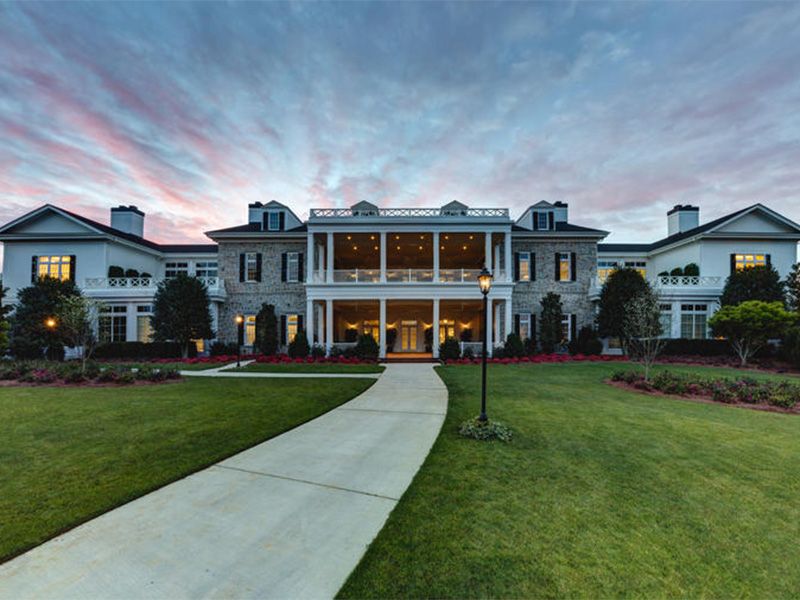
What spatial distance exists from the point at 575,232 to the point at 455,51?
1448 centimetres

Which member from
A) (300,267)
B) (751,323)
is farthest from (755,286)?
(300,267)

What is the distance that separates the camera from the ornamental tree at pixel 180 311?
19.5 metres

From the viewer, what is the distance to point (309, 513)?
3510 mm

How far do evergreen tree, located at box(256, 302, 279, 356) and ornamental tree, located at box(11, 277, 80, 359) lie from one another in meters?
10.1

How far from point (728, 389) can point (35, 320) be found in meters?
31.5

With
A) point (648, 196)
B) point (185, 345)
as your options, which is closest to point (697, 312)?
point (648, 196)

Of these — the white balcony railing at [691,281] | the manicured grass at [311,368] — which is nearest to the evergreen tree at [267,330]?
the manicured grass at [311,368]

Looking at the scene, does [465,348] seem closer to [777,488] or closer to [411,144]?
[411,144]

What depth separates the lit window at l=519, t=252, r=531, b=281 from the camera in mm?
23703

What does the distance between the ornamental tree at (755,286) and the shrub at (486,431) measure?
22.6m

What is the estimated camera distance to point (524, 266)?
2375 cm

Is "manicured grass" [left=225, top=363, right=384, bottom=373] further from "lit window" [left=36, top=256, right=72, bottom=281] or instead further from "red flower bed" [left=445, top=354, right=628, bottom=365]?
"lit window" [left=36, top=256, right=72, bottom=281]

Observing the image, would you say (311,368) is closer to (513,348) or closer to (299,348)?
(299,348)

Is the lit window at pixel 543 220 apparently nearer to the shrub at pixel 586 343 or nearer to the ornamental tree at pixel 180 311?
the shrub at pixel 586 343
